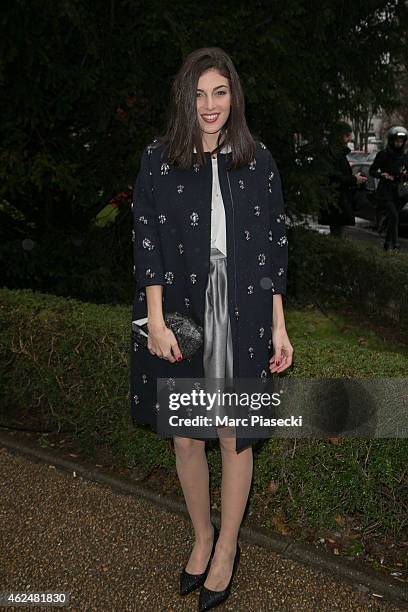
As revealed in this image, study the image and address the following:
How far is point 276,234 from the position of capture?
9.52 feet

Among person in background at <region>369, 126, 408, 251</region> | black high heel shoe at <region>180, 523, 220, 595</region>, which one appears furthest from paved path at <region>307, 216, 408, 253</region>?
black high heel shoe at <region>180, 523, 220, 595</region>

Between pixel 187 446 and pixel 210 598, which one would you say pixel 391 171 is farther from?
pixel 210 598

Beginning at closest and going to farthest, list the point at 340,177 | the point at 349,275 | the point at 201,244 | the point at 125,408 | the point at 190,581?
the point at 201,244, the point at 190,581, the point at 125,408, the point at 349,275, the point at 340,177

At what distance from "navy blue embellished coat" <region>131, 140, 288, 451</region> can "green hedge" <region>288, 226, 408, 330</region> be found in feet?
15.8

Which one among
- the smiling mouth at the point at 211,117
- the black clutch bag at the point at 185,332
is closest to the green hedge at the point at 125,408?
the black clutch bag at the point at 185,332

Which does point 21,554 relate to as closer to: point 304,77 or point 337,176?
point 304,77

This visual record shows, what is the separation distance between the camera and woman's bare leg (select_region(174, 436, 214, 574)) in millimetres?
3029

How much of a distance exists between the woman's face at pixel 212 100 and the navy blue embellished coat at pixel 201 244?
0.13m

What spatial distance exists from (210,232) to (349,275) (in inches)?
227

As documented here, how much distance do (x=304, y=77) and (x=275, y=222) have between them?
4.10 m

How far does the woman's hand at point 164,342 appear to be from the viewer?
2.72 metres

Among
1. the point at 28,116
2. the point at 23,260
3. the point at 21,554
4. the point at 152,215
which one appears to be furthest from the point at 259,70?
the point at 21,554

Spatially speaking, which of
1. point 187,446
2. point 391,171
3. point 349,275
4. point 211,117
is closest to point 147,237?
point 211,117

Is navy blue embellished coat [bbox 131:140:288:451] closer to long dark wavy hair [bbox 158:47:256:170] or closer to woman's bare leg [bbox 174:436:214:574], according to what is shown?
long dark wavy hair [bbox 158:47:256:170]
